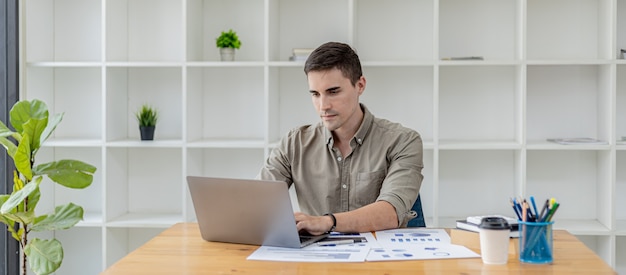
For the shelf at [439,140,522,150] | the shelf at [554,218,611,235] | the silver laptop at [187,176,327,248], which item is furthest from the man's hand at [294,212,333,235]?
the shelf at [554,218,611,235]

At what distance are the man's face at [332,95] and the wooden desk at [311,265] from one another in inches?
26.3

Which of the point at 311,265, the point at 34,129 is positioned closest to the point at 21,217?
the point at 34,129

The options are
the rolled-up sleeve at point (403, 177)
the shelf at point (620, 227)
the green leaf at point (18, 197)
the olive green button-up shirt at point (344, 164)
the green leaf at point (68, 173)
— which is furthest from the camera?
the shelf at point (620, 227)

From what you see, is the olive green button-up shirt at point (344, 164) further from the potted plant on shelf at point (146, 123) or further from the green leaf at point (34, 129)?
the potted plant on shelf at point (146, 123)

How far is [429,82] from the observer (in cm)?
420

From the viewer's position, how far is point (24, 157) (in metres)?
3.21

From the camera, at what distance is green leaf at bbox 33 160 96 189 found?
3.33 m

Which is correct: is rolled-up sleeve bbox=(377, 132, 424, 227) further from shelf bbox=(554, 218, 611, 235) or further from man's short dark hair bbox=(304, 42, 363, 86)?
shelf bbox=(554, 218, 611, 235)

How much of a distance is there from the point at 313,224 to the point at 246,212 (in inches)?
8.8

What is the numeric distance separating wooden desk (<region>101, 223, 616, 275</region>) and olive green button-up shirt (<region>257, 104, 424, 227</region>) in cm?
61

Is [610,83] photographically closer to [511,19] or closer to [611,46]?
[611,46]

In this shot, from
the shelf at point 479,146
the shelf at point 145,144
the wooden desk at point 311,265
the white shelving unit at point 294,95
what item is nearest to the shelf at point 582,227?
the white shelving unit at point 294,95

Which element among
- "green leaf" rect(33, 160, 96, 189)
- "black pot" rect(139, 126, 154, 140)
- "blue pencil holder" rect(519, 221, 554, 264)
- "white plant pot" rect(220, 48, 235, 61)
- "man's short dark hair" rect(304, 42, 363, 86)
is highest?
"white plant pot" rect(220, 48, 235, 61)

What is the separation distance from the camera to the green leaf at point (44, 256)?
3215 millimetres
